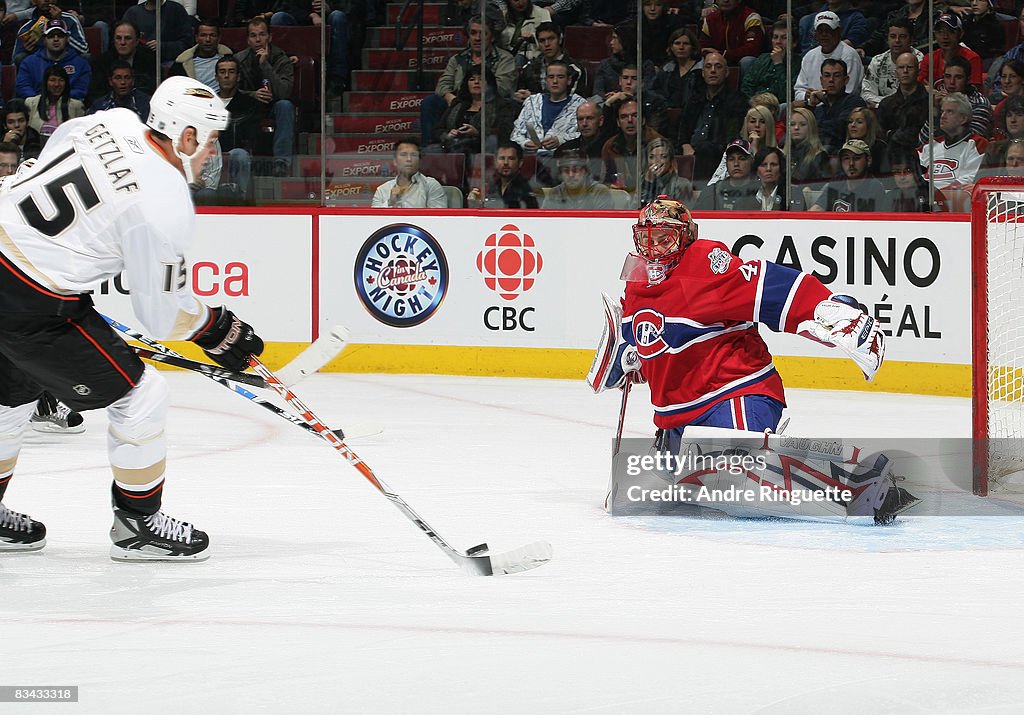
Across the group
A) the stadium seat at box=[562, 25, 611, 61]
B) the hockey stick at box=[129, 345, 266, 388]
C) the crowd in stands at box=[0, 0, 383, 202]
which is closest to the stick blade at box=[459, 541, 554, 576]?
the hockey stick at box=[129, 345, 266, 388]

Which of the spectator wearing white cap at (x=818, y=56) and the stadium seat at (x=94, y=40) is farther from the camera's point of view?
the stadium seat at (x=94, y=40)

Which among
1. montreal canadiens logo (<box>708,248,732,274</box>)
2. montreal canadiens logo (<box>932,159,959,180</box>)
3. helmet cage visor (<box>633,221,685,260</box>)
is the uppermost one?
montreal canadiens logo (<box>932,159,959,180</box>)

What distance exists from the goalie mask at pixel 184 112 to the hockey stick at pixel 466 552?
0.54 meters

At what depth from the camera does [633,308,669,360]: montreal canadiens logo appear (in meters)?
4.30

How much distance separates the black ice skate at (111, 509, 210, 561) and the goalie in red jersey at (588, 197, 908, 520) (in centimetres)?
137

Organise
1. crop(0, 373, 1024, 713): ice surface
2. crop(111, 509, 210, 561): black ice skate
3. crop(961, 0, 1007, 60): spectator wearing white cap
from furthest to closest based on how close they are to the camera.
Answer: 1. crop(961, 0, 1007, 60): spectator wearing white cap
2. crop(111, 509, 210, 561): black ice skate
3. crop(0, 373, 1024, 713): ice surface

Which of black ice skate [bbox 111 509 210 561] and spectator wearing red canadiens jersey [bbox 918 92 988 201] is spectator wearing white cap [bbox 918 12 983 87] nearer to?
spectator wearing red canadiens jersey [bbox 918 92 988 201]

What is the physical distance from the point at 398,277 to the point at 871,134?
240cm

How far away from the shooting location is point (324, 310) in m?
8.01

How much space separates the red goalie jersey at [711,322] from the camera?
13.8 ft

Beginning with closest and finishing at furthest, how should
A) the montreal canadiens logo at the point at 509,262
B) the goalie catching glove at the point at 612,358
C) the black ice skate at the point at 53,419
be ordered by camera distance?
the goalie catching glove at the point at 612,358
the black ice skate at the point at 53,419
the montreal canadiens logo at the point at 509,262

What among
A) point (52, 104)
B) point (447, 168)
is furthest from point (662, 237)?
point (52, 104)

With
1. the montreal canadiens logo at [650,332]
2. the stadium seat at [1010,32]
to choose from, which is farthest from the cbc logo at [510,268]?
the montreal canadiens logo at [650,332]

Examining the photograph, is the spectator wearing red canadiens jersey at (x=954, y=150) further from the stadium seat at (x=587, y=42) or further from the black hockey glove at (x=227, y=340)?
the black hockey glove at (x=227, y=340)
